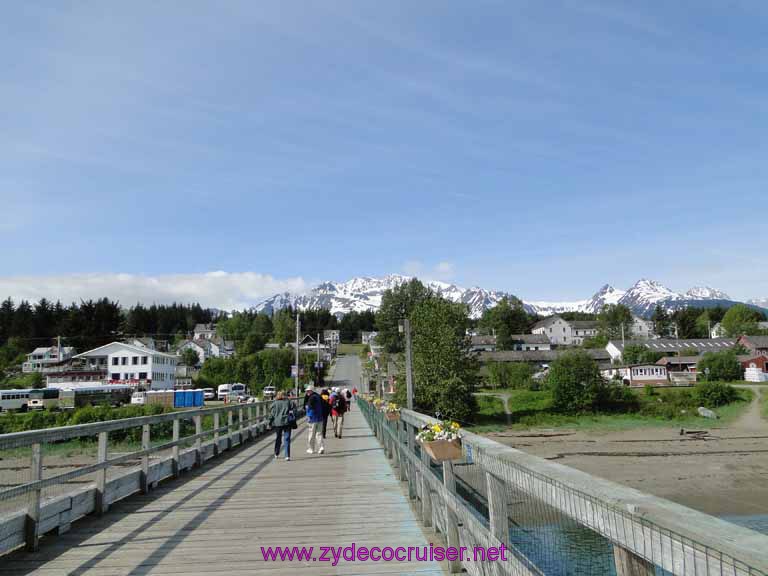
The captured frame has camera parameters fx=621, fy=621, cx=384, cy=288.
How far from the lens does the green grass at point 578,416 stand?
58062mm

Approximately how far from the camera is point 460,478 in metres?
5.74

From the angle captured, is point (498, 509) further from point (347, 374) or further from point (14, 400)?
point (347, 374)

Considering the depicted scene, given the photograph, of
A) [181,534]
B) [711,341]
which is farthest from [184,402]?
[711,341]

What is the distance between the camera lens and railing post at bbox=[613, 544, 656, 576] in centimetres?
206

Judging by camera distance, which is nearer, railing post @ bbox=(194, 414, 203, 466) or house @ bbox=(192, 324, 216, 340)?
railing post @ bbox=(194, 414, 203, 466)

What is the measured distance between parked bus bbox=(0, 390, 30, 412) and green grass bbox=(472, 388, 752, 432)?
155 feet

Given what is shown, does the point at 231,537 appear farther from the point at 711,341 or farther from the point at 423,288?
the point at 711,341

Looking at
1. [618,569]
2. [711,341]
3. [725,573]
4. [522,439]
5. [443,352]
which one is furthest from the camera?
[711,341]

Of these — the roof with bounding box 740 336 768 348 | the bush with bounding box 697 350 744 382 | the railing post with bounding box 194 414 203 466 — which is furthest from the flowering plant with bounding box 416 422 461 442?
the roof with bounding box 740 336 768 348

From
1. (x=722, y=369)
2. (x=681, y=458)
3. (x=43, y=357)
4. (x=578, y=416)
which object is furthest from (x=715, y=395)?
(x=43, y=357)

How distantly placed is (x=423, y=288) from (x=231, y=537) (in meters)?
93.6

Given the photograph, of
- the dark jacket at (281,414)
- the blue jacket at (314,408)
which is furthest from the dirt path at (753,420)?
the dark jacket at (281,414)

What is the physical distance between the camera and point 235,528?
690cm

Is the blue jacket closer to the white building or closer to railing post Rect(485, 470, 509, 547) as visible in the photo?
railing post Rect(485, 470, 509, 547)
